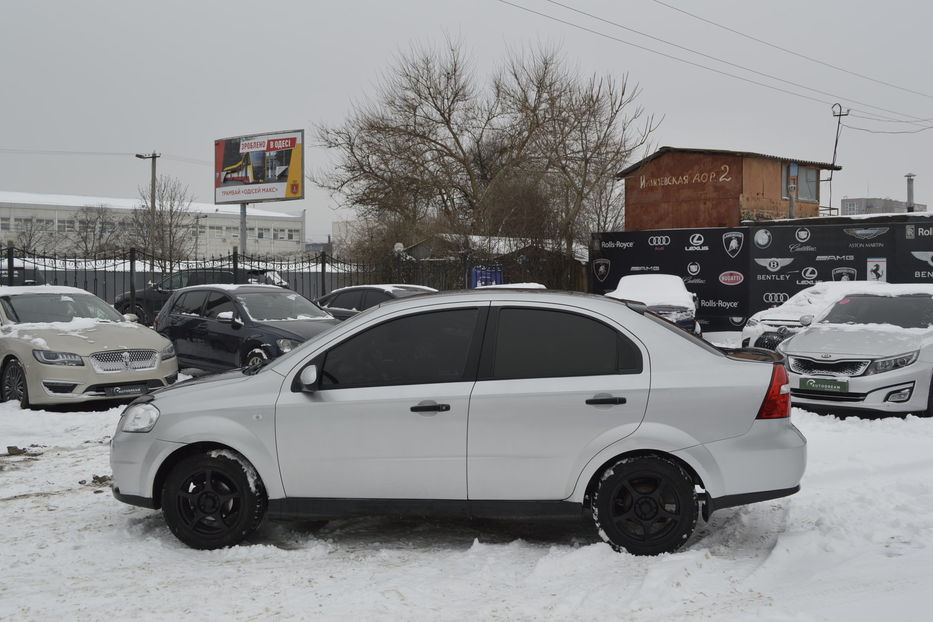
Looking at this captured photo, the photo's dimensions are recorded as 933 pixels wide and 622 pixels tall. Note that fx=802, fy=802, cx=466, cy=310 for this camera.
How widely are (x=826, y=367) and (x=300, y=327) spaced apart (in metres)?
7.27

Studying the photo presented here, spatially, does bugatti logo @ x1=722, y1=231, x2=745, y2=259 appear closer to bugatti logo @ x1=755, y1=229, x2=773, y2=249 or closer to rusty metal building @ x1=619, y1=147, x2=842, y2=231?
bugatti logo @ x1=755, y1=229, x2=773, y2=249

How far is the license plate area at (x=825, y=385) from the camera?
30.2 ft

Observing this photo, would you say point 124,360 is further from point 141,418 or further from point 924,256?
point 924,256

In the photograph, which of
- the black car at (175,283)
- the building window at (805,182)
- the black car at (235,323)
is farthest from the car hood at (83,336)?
the building window at (805,182)

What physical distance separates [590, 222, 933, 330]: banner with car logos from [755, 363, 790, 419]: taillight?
59.4ft

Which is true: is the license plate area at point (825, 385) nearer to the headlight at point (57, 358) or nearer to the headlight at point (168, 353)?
the headlight at point (168, 353)

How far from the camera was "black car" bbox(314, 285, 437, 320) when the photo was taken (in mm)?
16594

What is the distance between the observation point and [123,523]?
5.61 m

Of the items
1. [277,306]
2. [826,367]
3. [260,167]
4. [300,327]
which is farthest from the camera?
[260,167]

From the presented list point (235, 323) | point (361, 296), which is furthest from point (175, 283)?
point (235, 323)

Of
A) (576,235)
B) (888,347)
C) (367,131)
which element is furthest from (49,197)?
(888,347)

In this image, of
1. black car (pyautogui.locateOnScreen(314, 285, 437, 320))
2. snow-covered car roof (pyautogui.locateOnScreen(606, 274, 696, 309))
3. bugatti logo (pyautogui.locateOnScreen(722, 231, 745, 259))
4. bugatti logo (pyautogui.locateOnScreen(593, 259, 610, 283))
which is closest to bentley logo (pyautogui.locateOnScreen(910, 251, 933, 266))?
bugatti logo (pyautogui.locateOnScreen(722, 231, 745, 259))

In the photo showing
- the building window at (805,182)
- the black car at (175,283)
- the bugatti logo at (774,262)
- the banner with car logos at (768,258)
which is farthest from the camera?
the building window at (805,182)

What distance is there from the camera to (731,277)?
893 inches
